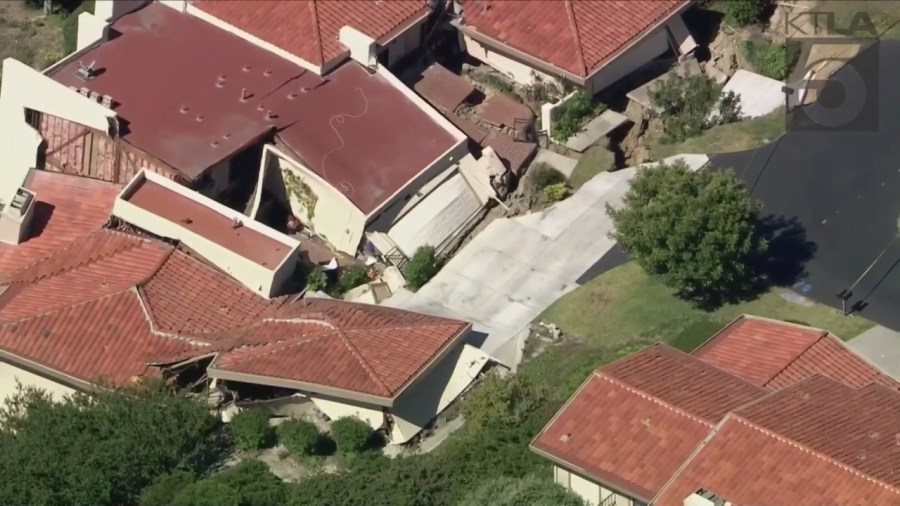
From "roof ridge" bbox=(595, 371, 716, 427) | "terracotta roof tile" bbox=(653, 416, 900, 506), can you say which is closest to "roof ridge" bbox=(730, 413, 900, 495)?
"terracotta roof tile" bbox=(653, 416, 900, 506)

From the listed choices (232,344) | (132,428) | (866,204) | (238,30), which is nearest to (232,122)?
(238,30)

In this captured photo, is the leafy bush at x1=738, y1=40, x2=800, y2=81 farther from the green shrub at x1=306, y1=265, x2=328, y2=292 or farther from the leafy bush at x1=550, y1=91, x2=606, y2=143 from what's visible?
the green shrub at x1=306, y1=265, x2=328, y2=292

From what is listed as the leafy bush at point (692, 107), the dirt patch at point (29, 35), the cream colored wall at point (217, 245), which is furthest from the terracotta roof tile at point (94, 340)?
the leafy bush at point (692, 107)

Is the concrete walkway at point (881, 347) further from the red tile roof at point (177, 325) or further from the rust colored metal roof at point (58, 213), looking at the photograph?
the rust colored metal roof at point (58, 213)

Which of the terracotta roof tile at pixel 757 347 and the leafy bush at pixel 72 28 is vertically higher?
the terracotta roof tile at pixel 757 347

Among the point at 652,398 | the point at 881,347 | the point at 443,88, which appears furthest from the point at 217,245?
the point at 881,347

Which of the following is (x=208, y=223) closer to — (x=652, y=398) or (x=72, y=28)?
(x=72, y=28)

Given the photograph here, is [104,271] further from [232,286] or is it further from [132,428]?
[132,428]
